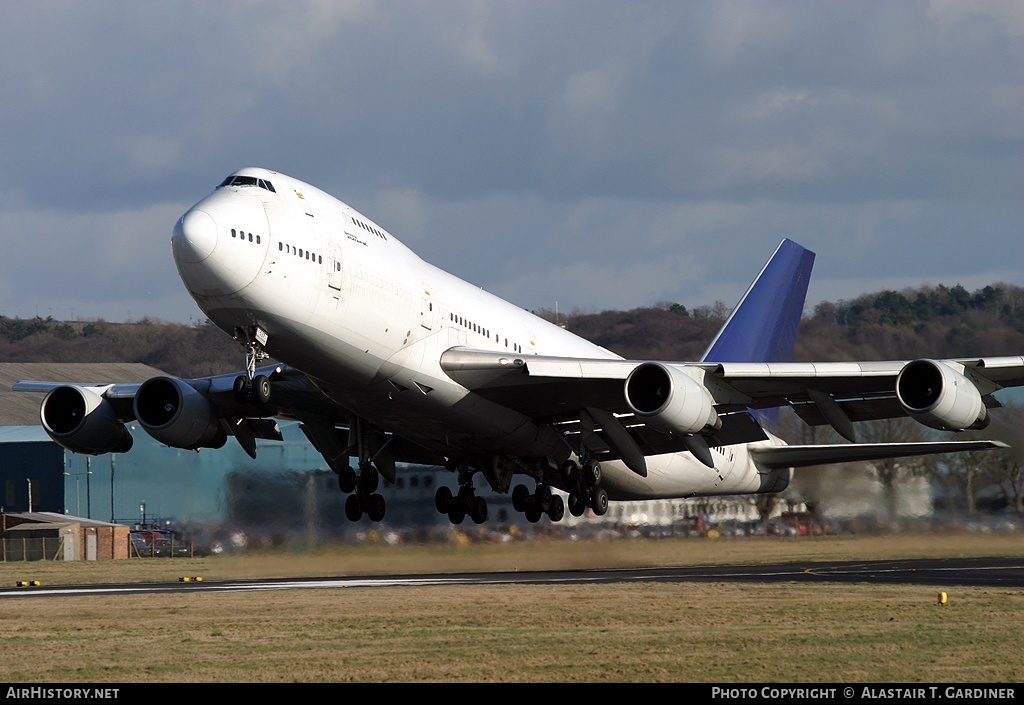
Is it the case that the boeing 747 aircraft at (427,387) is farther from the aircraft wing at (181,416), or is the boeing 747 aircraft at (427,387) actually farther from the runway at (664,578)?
the runway at (664,578)

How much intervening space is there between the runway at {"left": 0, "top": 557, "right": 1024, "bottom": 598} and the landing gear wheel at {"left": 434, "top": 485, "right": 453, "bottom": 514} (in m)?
2.45

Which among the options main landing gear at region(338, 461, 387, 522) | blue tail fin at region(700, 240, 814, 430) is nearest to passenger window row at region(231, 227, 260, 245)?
main landing gear at region(338, 461, 387, 522)

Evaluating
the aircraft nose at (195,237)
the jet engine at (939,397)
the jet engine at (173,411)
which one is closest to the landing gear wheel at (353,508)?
the jet engine at (173,411)

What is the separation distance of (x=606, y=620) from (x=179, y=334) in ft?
399

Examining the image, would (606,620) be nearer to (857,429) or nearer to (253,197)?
(253,197)

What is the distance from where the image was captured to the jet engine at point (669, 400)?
84.9 feet

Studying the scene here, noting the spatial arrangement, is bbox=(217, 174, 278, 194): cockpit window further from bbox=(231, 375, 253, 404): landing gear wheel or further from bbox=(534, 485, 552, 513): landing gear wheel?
bbox=(534, 485, 552, 513): landing gear wheel

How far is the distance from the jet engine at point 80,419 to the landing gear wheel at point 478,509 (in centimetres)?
830

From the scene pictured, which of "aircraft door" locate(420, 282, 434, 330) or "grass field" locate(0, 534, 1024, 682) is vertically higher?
"aircraft door" locate(420, 282, 434, 330)

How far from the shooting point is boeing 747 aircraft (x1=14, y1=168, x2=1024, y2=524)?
23484mm

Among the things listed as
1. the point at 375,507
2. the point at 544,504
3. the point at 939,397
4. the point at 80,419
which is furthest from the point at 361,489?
the point at 939,397

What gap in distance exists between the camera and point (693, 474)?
3641 cm

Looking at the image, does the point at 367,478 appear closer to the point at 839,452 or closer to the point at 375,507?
the point at 375,507

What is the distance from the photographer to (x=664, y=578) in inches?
1432
